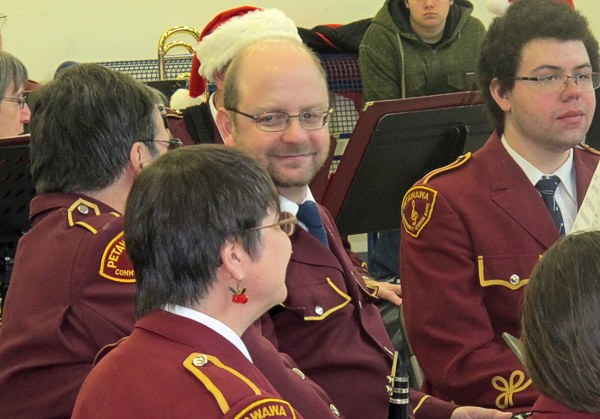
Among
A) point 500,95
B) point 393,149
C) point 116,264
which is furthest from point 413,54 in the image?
point 116,264

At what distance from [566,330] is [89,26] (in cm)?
466

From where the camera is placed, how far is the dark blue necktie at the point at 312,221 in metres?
2.18

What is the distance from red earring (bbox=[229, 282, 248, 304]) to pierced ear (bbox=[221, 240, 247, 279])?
0.02m

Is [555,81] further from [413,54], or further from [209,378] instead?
[413,54]

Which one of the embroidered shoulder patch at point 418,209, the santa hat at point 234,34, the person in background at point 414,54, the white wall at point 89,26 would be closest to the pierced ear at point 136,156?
the embroidered shoulder patch at point 418,209

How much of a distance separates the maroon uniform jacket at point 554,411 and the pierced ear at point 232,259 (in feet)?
1.61

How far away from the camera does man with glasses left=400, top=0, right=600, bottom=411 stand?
216 centimetres

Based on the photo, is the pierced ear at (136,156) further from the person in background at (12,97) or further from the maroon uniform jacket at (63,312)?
the person in background at (12,97)

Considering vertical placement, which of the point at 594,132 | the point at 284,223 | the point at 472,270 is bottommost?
the point at 594,132

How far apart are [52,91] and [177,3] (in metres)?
3.99

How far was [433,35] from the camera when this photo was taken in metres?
5.24

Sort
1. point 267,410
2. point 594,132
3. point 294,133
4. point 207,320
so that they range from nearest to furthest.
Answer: point 267,410 → point 207,320 → point 294,133 → point 594,132

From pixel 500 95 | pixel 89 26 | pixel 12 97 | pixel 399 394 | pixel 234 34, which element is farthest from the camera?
pixel 89 26

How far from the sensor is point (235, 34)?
3.11m
